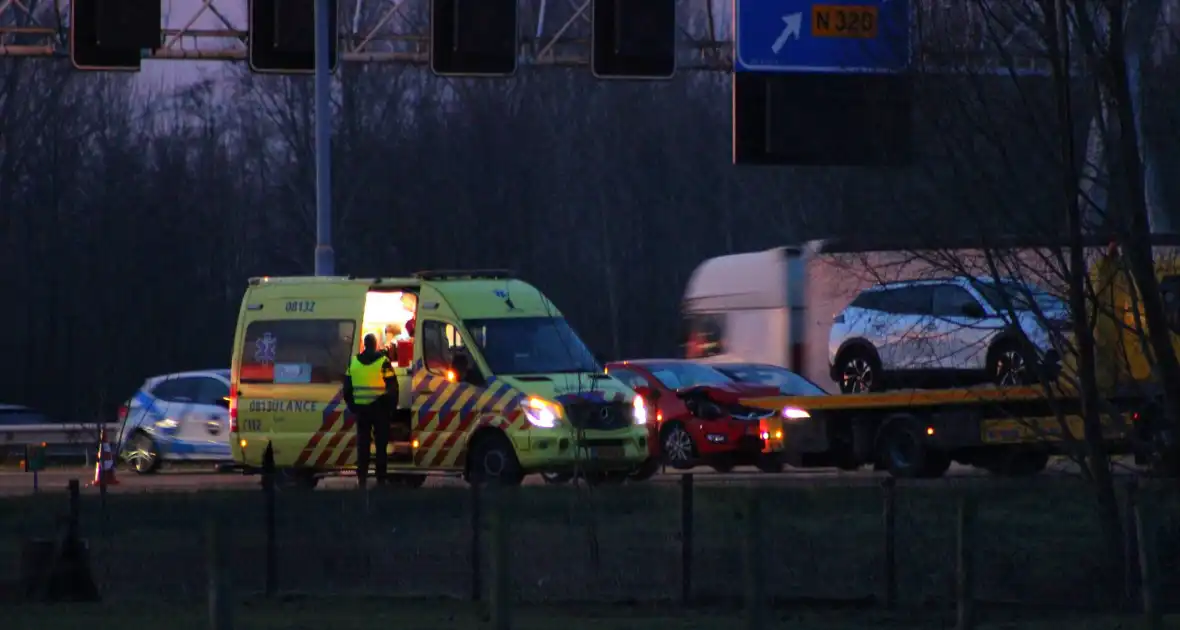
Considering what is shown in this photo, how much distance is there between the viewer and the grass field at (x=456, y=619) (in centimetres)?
1230

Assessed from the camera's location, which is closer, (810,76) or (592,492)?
(592,492)

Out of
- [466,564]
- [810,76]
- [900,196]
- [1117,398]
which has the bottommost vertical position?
[466,564]

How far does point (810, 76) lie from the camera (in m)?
20.8

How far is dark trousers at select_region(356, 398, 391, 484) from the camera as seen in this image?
21562 millimetres

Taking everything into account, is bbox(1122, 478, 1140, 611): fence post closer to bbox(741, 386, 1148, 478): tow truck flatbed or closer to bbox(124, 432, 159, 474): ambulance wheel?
bbox(741, 386, 1148, 478): tow truck flatbed

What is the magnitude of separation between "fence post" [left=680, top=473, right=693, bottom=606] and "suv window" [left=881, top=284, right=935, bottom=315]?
4660 mm

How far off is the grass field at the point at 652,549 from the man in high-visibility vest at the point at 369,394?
6643mm

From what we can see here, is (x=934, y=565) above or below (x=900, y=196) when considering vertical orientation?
below

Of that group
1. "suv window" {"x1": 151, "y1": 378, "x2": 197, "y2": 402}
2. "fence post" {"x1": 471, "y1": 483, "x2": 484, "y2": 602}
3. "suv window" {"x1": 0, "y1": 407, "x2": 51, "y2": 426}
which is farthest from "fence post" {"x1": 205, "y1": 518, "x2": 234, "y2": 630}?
"suv window" {"x1": 0, "y1": 407, "x2": 51, "y2": 426}

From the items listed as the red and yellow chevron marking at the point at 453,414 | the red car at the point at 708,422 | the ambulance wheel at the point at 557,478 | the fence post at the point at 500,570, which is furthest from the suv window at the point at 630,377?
the fence post at the point at 500,570

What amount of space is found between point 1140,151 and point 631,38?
969 cm

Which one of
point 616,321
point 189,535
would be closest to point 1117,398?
point 189,535

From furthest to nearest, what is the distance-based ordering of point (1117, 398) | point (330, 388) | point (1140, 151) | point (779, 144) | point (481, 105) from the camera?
1. point (481, 105)
2. point (330, 388)
3. point (779, 144)
4. point (1117, 398)
5. point (1140, 151)

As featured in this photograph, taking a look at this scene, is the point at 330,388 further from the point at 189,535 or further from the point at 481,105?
the point at 481,105
